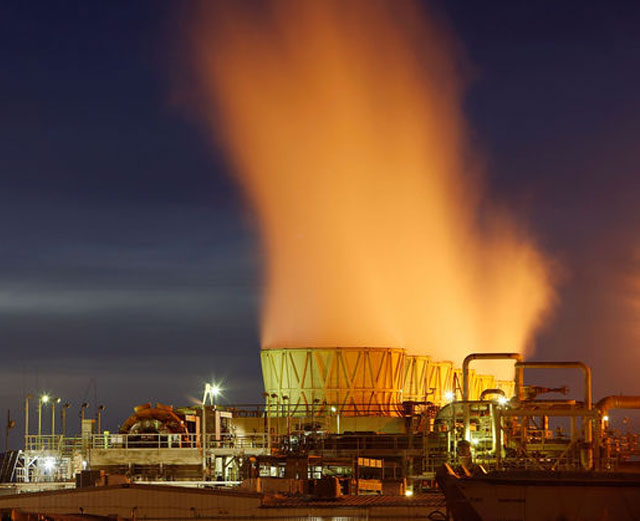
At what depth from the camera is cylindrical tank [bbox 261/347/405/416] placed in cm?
8850

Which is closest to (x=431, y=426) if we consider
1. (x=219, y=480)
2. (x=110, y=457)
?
(x=219, y=480)

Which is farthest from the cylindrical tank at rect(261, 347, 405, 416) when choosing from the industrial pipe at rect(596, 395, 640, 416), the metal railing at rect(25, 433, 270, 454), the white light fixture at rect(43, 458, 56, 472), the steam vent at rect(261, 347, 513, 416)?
the industrial pipe at rect(596, 395, 640, 416)

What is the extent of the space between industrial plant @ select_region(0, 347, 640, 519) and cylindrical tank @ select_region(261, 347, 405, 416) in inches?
3.8

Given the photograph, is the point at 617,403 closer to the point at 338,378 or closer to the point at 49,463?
the point at 338,378

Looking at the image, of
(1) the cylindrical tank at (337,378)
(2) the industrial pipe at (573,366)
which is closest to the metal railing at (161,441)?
(1) the cylindrical tank at (337,378)

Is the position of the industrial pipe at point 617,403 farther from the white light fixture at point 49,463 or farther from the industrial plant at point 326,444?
the white light fixture at point 49,463

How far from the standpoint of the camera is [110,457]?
239ft

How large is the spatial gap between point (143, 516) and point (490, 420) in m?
23.1

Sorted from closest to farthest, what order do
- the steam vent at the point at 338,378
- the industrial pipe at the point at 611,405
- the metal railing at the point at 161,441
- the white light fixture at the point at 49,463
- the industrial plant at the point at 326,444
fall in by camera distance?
the industrial plant at the point at 326,444
the industrial pipe at the point at 611,405
the metal railing at the point at 161,441
the white light fixture at the point at 49,463
the steam vent at the point at 338,378

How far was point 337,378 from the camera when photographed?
88875 millimetres

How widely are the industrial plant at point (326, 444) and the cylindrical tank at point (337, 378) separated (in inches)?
3.8

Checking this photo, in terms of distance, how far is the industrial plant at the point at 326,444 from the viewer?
182 feet

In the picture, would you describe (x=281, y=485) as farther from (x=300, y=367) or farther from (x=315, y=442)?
(x=300, y=367)

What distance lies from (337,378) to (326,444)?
1597 cm
